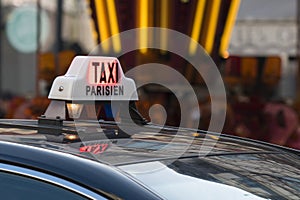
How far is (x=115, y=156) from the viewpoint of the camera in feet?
7.36

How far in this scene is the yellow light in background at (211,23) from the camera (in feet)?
27.2

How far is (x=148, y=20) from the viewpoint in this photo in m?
8.62

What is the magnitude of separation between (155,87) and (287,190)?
269 inches

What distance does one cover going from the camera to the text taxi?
2068 millimetres

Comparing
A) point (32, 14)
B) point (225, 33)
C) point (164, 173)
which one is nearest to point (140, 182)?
point (164, 173)

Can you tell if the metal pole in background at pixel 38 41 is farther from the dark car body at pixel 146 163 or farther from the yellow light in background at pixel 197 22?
the dark car body at pixel 146 163

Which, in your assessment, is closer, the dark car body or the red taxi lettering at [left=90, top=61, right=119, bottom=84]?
the dark car body

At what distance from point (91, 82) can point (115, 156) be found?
57 centimetres

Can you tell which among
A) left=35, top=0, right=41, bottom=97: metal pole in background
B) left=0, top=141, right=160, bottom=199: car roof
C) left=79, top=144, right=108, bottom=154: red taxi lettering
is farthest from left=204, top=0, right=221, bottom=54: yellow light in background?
left=0, top=141, right=160, bottom=199: car roof

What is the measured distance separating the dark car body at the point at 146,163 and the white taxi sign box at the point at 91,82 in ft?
0.40

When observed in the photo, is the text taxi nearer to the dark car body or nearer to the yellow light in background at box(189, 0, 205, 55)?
the dark car body

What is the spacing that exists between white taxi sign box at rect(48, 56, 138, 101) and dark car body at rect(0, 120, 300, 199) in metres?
0.12

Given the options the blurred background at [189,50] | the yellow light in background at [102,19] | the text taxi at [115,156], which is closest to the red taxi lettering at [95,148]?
the text taxi at [115,156]

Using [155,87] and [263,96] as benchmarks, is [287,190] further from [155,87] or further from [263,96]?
[263,96]
